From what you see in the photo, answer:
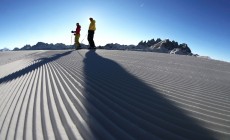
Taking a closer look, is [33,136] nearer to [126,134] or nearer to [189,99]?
[126,134]

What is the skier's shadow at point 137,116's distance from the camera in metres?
2.95

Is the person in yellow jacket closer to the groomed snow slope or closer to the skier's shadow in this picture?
the groomed snow slope

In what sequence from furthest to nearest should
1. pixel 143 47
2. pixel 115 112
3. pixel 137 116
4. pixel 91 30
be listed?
pixel 143 47 → pixel 91 30 → pixel 115 112 → pixel 137 116

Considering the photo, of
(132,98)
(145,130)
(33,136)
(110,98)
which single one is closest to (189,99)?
(132,98)

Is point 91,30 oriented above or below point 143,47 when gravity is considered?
above

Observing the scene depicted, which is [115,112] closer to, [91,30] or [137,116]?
[137,116]

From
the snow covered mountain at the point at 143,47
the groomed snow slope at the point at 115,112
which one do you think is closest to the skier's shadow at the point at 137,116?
the groomed snow slope at the point at 115,112

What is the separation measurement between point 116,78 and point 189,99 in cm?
228

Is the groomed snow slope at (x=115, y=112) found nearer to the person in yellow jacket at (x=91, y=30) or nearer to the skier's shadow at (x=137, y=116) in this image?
the skier's shadow at (x=137, y=116)

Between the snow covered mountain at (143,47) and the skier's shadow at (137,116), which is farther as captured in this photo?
the snow covered mountain at (143,47)

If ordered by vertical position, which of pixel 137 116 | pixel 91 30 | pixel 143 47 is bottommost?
pixel 143 47

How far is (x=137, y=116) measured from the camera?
11.6 ft

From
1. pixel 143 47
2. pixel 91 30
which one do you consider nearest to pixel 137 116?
pixel 91 30

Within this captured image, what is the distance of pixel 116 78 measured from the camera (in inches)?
261
